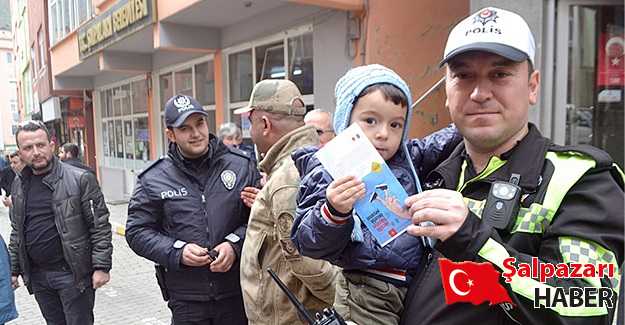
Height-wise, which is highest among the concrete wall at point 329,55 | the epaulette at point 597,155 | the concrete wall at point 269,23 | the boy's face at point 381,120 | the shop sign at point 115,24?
the shop sign at point 115,24

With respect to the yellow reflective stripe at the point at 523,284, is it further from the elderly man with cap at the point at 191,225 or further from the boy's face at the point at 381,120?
the elderly man with cap at the point at 191,225

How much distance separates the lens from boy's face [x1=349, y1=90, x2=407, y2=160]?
146 centimetres

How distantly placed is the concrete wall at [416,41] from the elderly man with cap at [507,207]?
455 centimetres

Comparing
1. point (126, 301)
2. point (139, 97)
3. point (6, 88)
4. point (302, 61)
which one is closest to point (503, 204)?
point (126, 301)

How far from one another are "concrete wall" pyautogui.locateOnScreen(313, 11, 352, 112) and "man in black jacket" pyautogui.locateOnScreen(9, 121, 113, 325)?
3352 millimetres

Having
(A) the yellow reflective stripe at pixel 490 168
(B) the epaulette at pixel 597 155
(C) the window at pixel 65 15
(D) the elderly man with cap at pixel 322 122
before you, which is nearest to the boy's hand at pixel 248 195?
(D) the elderly man with cap at pixel 322 122

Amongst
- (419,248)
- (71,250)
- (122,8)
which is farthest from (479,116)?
(122,8)

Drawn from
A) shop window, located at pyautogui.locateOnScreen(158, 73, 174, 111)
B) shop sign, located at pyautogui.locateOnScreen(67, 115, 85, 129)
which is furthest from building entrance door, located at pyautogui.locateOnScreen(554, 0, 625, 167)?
shop sign, located at pyautogui.locateOnScreen(67, 115, 85, 129)

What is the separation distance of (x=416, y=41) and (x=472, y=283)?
5235mm

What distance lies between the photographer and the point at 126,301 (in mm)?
5699

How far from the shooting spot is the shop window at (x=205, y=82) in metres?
9.66

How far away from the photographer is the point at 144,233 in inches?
111

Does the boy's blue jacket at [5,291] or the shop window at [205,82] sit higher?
the shop window at [205,82]

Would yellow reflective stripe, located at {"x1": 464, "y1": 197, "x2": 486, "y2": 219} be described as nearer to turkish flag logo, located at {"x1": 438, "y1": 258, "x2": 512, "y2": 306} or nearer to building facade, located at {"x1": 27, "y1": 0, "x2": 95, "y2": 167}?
turkish flag logo, located at {"x1": 438, "y1": 258, "x2": 512, "y2": 306}
